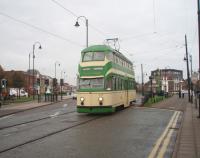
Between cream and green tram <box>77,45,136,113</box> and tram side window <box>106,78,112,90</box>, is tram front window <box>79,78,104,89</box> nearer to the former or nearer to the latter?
cream and green tram <box>77,45,136,113</box>

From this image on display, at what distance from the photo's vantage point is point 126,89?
31.5m

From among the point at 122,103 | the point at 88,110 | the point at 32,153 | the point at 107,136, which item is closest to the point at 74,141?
the point at 107,136

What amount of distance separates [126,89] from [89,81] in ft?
24.6

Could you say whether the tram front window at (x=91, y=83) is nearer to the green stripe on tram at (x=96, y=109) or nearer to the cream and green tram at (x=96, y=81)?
the cream and green tram at (x=96, y=81)

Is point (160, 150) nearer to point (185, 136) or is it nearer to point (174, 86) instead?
point (185, 136)

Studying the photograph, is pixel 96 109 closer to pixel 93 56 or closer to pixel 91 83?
pixel 91 83

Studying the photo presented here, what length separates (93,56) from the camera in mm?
25094

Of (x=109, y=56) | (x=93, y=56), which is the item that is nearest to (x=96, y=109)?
(x=93, y=56)

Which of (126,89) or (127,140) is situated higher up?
(126,89)

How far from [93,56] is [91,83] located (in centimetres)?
182

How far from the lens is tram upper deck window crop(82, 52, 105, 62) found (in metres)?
24.9

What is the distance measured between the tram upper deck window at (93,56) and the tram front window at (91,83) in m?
1.37

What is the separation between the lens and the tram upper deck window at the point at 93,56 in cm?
2488

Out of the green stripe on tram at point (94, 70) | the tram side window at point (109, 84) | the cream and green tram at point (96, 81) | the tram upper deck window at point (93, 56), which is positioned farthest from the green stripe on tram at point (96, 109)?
the tram upper deck window at point (93, 56)
